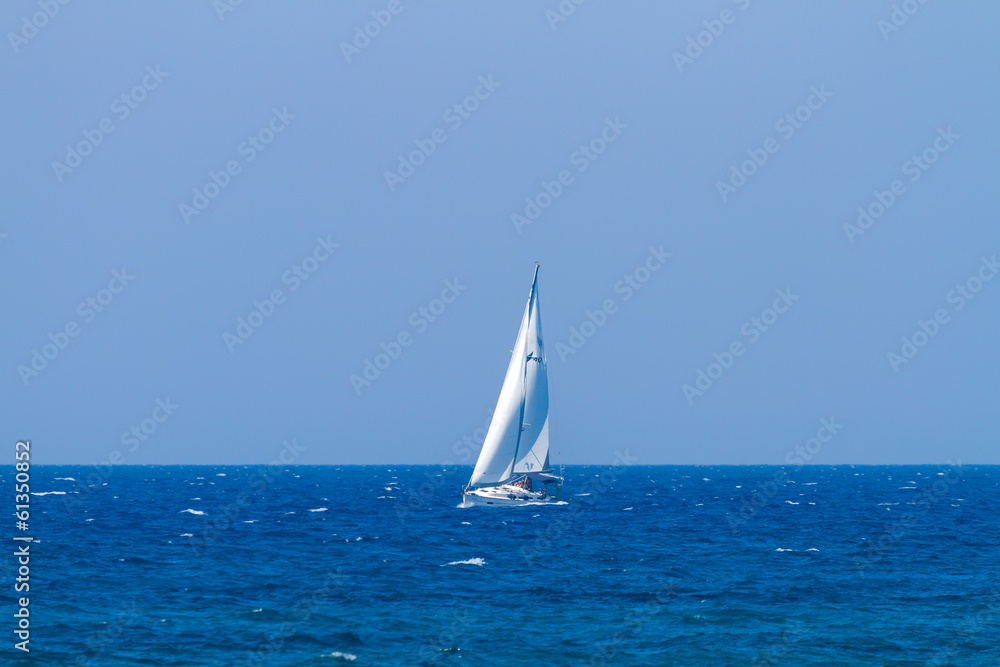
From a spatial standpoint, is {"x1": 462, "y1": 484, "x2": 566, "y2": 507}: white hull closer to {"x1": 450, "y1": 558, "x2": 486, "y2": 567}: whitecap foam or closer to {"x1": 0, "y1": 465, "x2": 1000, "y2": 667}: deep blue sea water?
{"x1": 0, "y1": 465, "x2": 1000, "y2": 667}: deep blue sea water

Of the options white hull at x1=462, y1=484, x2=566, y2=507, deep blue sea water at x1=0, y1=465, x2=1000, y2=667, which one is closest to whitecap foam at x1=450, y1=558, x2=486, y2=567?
deep blue sea water at x1=0, y1=465, x2=1000, y2=667

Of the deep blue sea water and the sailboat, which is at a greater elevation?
the sailboat

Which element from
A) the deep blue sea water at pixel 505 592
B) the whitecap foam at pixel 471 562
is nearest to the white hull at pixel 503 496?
the deep blue sea water at pixel 505 592

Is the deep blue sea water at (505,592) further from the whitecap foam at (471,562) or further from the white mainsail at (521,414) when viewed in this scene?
the white mainsail at (521,414)

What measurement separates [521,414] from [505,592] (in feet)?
127

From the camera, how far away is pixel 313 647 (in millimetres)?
34531

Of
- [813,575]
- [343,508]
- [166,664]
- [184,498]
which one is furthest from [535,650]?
[184,498]

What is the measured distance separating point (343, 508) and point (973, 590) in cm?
6351

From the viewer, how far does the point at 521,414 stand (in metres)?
83.5

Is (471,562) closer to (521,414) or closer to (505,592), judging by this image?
(505,592)

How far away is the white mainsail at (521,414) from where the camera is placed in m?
83.3

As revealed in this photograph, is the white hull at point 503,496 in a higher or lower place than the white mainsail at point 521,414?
lower

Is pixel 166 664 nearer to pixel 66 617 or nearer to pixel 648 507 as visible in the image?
pixel 66 617

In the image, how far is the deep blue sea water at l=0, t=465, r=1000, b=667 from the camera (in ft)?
113
